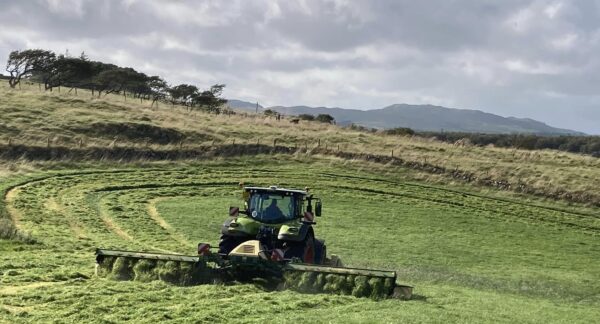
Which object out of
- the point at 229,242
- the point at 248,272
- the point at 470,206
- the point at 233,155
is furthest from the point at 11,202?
the point at 470,206

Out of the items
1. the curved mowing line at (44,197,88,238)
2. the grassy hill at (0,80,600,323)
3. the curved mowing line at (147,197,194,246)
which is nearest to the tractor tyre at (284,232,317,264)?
the grassy hill at (0,80,600,323)

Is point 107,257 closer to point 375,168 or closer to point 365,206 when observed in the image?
point 365,206

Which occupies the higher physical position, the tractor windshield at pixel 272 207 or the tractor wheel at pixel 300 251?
the tractor windshield at pixel 272 207

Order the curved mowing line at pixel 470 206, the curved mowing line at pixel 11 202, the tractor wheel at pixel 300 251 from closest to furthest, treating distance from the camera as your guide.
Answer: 1. the tractor wheel at pixel 300 251
2. the curved mowing line at pixel 11 202
3. the curved mowing line at pixel 470 206

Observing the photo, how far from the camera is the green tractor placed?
677 inches

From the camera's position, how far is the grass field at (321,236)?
12297 mm

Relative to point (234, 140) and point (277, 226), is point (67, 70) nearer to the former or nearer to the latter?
point (234, 140)

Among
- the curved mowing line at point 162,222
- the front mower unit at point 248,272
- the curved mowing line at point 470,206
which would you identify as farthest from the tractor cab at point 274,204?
the curved mowing line at point 470,206

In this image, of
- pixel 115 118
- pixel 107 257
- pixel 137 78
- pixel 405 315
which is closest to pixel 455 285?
pixel 405 315

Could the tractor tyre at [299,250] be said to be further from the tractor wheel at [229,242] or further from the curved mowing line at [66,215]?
the curved mowing line at [66,215]

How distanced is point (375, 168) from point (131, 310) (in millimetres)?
37705

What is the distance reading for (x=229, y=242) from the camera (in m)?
17.7

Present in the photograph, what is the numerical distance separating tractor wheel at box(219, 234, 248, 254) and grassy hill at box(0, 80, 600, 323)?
136 inches

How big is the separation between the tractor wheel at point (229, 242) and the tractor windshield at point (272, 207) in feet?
3.29
